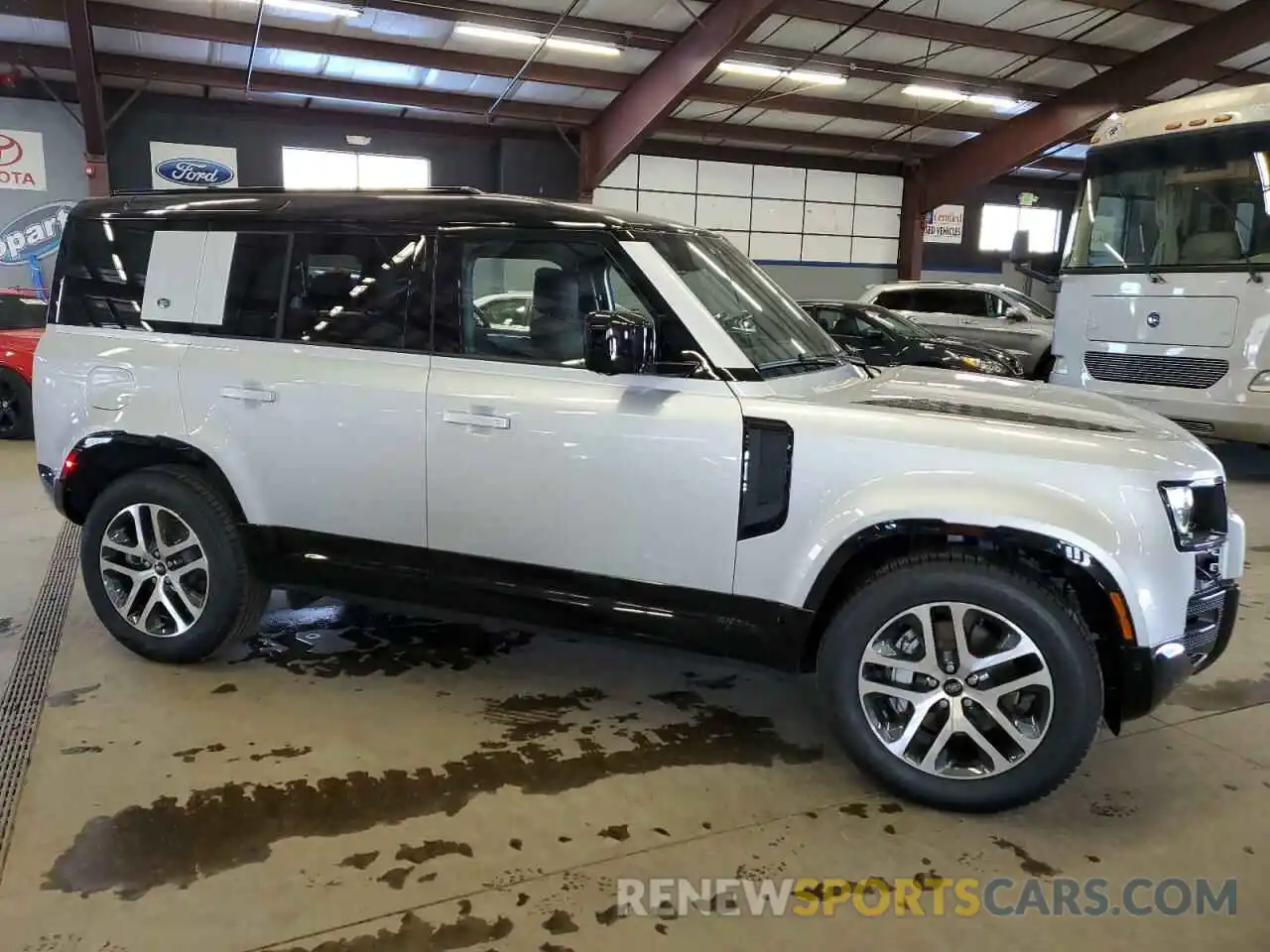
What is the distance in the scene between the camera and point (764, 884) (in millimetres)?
2473

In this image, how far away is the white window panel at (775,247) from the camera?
21.2 m

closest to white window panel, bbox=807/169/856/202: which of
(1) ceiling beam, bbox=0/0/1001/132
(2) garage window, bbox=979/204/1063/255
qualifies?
(1) ceiling beam, bbox=0/0/1001/132

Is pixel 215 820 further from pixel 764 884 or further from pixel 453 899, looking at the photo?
pixel 764 884

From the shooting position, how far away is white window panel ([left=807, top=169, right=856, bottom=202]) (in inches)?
850

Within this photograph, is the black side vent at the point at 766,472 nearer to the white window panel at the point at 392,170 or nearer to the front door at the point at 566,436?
the front door at the point at 566,436

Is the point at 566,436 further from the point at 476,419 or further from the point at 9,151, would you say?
the point at 9,151

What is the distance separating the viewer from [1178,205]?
7395 millimetres

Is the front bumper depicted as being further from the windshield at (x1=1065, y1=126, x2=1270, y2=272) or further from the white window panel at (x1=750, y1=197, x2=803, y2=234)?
the white window panel at (x1=750, y1=197, x2=803, y2=234)

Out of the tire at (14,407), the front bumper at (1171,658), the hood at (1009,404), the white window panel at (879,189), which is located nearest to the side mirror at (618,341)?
the hood at (1009,404)

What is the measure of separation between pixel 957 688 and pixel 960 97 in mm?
17335

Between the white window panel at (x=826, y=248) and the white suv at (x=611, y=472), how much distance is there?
62.0 feet

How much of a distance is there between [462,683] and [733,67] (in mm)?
14164

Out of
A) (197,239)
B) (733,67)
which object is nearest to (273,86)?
(733,67)

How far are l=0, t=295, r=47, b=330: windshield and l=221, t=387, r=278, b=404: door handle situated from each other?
795 cm
